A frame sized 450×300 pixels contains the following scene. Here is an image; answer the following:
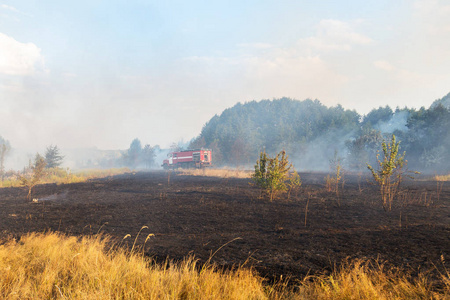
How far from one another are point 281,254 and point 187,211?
5.47 meters

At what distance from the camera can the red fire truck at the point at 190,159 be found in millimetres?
43375

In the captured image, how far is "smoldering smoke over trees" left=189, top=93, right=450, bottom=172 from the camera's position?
112 ft

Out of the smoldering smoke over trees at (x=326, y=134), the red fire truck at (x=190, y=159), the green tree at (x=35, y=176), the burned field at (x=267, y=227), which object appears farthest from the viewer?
the red fire truck at (x=190, y=159)

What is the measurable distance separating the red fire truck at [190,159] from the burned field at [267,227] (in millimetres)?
29842

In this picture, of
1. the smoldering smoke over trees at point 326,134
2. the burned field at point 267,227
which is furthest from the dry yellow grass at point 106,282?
the smoldering smoke over trees at point 326,134

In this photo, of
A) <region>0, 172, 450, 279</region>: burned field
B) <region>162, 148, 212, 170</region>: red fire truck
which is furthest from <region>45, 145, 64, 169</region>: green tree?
<region>0, 172, 450, 279</region>: burned field

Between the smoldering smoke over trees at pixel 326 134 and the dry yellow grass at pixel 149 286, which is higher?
the smoldering smoke over trees at pixel 326 134

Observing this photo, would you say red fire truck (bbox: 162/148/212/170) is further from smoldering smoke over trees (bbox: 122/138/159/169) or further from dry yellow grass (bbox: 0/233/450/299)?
dry yellow grass (bbox: 0/233/450/299)

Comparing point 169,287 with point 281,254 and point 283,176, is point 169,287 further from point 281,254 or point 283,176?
point 283,176

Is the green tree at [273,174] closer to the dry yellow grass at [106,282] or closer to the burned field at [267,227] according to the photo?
the burned field at [267,227]

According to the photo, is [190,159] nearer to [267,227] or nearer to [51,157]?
[51,157]

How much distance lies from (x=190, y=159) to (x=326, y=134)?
34362mm

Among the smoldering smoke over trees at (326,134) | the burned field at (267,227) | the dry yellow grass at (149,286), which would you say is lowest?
the burned field at (267,227)

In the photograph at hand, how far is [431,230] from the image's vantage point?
275 inches
